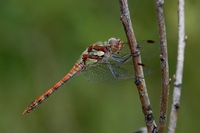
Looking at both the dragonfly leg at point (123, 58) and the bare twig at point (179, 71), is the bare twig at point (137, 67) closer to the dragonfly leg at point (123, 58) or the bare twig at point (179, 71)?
the bare twig at point (179, 71)

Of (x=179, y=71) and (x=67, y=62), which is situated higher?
(x=179, y=71)

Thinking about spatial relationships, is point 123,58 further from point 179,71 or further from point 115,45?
point 179,71

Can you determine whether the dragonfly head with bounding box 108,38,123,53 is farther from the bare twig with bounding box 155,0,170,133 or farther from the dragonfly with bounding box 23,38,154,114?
the bare twig with bounding box 155,0,170,133

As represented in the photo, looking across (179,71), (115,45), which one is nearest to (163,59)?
(179,71)

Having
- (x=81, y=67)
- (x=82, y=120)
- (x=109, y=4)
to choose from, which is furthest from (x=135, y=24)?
(x=81, y=67)

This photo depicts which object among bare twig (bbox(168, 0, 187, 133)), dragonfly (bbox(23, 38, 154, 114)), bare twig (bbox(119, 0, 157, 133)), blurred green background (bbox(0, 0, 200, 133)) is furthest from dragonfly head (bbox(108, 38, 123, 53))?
blurred green background (bbox(0, 0, 200, 133))

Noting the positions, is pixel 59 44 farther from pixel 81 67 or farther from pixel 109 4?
pixel 81 67
